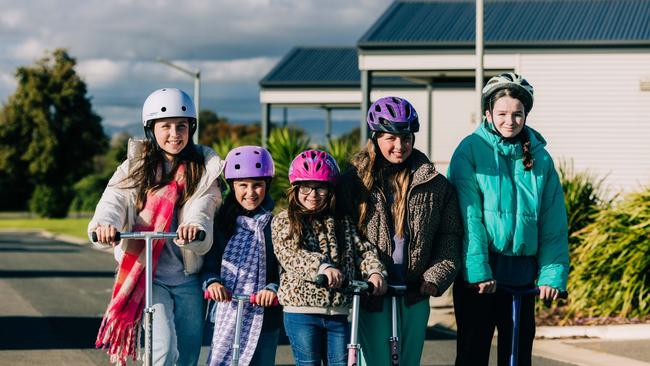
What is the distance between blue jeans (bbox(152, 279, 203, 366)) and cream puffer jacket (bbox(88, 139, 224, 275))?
5.1 inches

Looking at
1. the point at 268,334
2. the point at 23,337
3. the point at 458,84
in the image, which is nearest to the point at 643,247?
the point at 23,337

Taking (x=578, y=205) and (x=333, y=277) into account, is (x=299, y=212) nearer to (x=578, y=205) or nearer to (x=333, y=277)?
(x=333, y=277)

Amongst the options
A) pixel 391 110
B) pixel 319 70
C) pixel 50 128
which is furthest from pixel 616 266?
pixel 50 128

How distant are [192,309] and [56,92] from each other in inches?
2559

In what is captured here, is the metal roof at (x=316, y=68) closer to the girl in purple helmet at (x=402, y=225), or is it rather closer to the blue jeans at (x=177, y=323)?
the blue jeans at (x=177, y=323)

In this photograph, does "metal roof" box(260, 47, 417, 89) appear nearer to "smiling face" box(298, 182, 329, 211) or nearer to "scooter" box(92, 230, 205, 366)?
"smiling face" box(298, 182, 329, 211)

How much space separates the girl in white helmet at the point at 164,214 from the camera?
19.6 ft

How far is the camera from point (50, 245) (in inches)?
1394

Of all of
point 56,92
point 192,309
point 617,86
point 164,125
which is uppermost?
point 56,92

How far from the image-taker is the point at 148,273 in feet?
18.8

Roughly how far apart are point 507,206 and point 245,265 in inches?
56.3

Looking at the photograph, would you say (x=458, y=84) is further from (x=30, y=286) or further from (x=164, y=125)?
(x=164, y=125)

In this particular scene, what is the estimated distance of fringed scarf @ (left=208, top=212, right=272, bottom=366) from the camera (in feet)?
19.7

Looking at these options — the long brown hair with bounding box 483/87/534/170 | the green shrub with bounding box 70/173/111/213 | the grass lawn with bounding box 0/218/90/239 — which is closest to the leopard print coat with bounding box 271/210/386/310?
the long brown hair with bounding box 483/87/534/170
